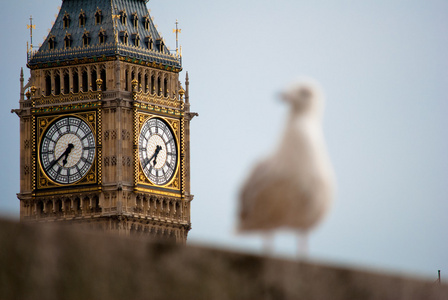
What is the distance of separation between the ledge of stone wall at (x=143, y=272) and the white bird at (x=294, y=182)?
0.48 m

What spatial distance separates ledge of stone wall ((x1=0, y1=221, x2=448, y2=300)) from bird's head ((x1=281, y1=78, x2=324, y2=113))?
1.72 metres

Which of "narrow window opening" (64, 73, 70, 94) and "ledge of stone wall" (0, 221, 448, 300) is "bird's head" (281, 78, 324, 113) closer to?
"ledge of stone wall" (0, 221, 448, 300)

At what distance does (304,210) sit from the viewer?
752 inches

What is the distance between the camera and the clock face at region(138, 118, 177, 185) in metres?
95.1

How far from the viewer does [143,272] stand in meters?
17.1

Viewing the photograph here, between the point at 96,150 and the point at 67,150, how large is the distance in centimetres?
200

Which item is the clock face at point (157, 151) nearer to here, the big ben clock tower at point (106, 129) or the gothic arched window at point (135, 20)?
the big ben clock tower at point (106, 129)

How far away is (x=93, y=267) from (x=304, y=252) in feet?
9.23

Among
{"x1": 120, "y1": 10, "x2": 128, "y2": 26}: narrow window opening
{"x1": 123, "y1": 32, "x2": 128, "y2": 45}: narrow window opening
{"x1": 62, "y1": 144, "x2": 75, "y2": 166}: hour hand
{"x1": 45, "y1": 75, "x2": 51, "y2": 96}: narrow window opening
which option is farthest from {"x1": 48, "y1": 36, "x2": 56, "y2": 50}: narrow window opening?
{"x1": 62, "y1": 144, "x2": 75, "y2": 166}: hour hand

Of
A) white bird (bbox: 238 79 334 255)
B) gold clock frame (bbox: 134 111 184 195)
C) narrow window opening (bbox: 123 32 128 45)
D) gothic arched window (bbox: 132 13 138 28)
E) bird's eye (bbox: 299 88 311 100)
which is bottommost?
white bird (bbox: 238 79 334 255)

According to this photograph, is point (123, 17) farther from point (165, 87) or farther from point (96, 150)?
point (96, 150)

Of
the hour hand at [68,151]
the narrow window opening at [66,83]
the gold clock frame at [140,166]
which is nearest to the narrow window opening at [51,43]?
the narrow window opening at [66,83]

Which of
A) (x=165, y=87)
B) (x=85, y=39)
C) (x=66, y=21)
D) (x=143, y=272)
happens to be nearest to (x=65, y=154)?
(x=85, y=39)

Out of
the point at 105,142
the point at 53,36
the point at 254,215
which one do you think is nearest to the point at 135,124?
the point at 105,142
